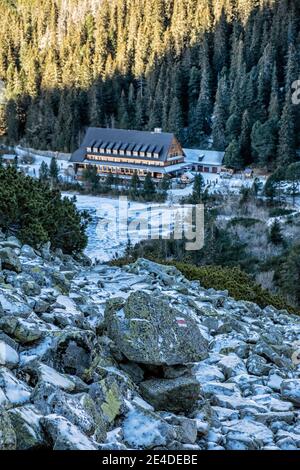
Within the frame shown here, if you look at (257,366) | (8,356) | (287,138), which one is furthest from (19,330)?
(287,138)

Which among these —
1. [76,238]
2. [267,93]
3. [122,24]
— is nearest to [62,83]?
[122,24]

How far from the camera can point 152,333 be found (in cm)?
609

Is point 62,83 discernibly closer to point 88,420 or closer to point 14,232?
point 14,232

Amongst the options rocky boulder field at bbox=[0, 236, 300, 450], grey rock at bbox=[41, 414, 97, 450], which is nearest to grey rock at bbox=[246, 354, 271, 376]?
rocky boulder field at bbox=[0, 236, 300, 450]

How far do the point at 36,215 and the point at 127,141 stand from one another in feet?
129

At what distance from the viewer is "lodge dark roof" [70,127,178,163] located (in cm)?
5081

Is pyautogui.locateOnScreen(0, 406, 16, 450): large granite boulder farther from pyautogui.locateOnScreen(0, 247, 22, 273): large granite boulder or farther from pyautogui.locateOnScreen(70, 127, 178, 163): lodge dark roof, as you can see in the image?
pyautogui.locateOnScreen(70, 127, 178, 163): lodge dark roof

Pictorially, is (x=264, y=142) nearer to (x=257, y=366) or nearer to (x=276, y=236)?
(x=276, y=236)

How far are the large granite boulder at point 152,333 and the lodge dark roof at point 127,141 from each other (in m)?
43.6

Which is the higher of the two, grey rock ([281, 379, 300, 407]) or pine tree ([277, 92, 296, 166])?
pine tree ([277, 92, 296, 166])

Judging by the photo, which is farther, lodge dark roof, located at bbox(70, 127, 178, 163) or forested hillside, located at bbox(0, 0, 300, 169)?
forested hillside, located at bbox(0, 0, 300, 169)

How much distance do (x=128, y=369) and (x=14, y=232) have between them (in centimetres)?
817

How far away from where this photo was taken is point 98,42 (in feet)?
246

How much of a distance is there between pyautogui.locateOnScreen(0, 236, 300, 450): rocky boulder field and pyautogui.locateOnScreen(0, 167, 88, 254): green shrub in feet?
15.1
